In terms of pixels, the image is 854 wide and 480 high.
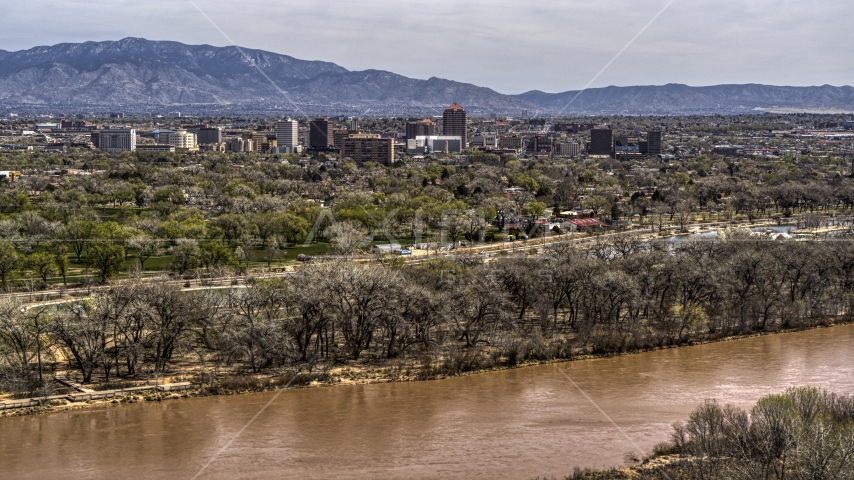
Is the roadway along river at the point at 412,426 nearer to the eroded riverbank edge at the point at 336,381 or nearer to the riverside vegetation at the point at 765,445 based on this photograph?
the eroded riverbank edge at the point at 336,381

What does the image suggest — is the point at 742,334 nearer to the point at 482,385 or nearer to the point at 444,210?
the point at 482,385

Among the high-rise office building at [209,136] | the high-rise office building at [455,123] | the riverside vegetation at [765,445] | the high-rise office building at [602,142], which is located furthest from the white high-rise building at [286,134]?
the riverside vegetation at [765,445]

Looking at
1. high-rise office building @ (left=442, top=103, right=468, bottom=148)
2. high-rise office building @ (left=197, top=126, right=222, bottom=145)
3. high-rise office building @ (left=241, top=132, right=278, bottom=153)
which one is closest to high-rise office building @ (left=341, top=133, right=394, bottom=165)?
high-rise office building @ (left=241, top=132, right=278, bottom=153)

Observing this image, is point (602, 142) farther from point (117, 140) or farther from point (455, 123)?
point (117, 140)

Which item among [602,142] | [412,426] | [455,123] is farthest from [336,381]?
[455,123]

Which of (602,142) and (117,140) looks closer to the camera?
(602,142)

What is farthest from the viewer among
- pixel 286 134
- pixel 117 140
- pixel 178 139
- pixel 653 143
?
pixel 286 134
